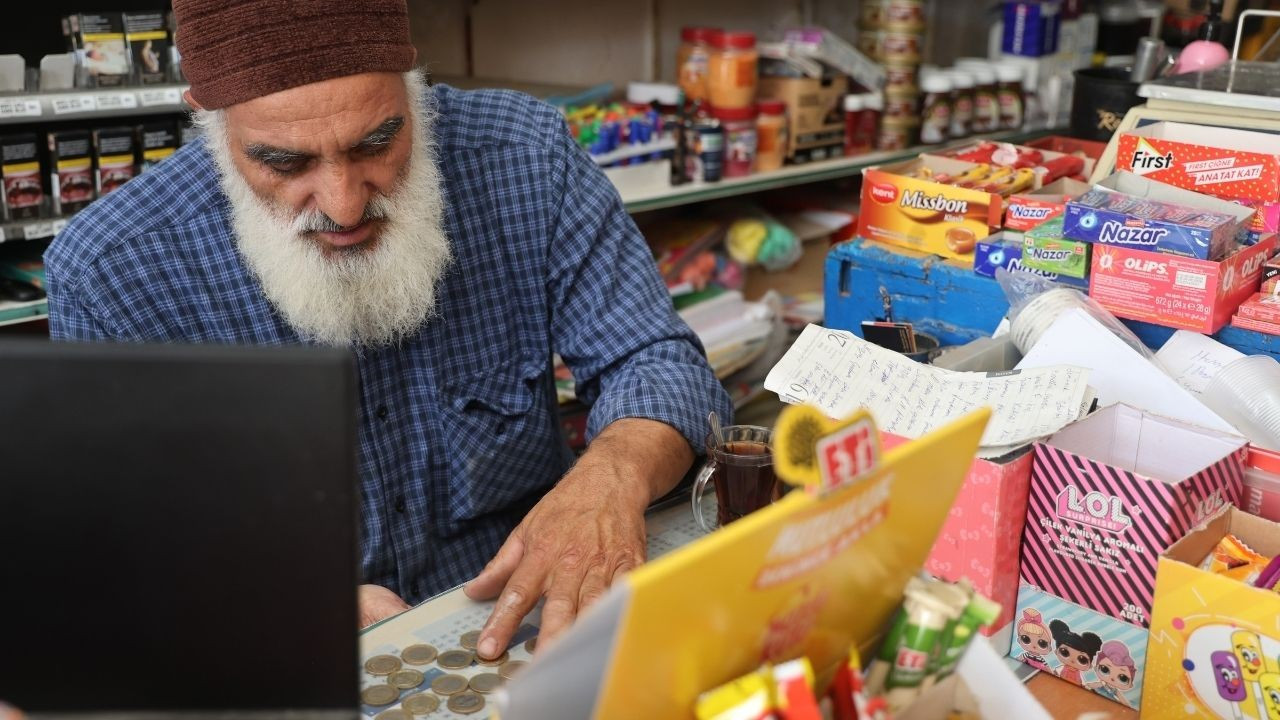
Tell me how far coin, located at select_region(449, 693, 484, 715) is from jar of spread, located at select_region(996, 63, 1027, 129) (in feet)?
8.90

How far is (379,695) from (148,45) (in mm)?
1413

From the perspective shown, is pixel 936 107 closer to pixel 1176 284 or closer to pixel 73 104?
pixel 1176 284

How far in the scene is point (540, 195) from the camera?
68.4 inches

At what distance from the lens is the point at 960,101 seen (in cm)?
318

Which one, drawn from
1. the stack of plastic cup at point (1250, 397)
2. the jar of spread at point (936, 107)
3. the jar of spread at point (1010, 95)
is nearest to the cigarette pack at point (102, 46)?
the stack of plastic cup at point (1250, 397)

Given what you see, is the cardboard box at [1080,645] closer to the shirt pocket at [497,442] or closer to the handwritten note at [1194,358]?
the handwritten note at [1194,358]

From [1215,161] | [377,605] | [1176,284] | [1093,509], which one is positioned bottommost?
[377,605]

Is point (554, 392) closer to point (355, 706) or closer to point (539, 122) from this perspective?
point (539, 122)

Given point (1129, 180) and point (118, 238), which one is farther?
point (1129, 180)

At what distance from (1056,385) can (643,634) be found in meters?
0.72

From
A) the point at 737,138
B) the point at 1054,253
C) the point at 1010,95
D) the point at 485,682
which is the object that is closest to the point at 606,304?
the point at 1054,253

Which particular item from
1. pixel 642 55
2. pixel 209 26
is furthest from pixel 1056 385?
pixel 642 55

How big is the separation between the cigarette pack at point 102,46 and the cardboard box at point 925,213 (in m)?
1.30

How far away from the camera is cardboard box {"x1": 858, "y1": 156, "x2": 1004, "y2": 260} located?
5.72 feet
